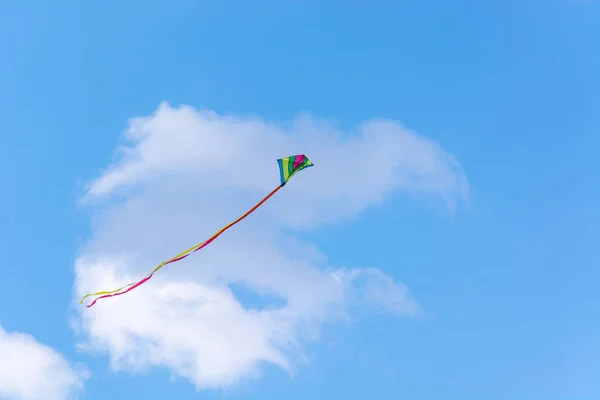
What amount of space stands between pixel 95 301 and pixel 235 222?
1247 cm

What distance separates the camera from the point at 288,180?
140ft

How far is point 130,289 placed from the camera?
39.7 meters

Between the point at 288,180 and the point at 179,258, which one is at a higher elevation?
the point at 288,180

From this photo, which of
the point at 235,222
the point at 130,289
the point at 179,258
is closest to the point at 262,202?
the point at 235,222

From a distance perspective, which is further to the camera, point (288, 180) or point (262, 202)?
point (288, 180)

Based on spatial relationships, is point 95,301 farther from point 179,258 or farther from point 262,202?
point 262,202

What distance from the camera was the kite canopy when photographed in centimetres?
4275

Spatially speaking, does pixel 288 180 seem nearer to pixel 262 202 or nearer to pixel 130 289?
pixel 262 202

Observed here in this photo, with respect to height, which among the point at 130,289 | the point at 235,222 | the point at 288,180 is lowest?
the point at 130,289

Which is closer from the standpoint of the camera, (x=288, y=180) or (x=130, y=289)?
(x=130, y=289)

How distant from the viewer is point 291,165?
43.7 metres

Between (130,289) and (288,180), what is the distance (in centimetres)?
1417

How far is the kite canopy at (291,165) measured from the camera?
42750 millimetres

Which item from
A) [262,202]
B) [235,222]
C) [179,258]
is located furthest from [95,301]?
[262,202]
